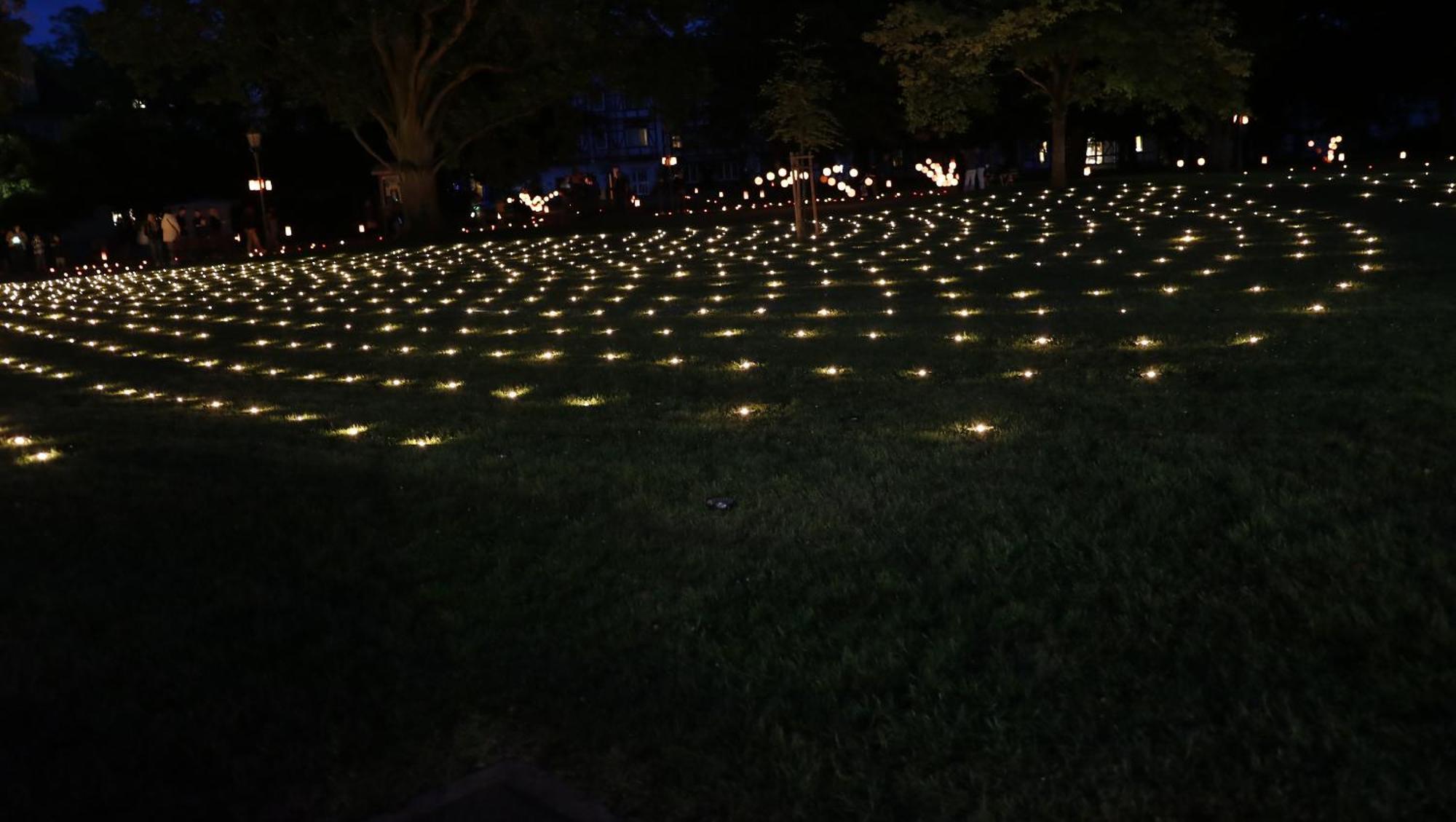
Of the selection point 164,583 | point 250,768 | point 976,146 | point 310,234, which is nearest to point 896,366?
point 164,583

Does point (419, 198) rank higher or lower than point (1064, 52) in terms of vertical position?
lower

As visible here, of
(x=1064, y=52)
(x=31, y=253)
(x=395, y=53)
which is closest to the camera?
(x=395, y=53)

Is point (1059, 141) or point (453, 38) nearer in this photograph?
point (453, 38)

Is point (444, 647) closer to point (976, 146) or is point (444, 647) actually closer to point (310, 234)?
point (310, 234)

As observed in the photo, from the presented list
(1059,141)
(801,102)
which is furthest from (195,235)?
(1059,141)

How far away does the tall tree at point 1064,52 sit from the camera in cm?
3231

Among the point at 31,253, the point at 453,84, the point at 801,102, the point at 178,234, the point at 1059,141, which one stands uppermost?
the point at 453,84

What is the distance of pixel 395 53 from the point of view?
32500 millimetres

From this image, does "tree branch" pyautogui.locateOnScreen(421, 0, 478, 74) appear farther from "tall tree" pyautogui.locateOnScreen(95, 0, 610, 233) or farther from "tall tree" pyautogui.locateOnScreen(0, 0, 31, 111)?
"tall tree" pyautogui.locateOnScreen(0, 0, 31, 111)

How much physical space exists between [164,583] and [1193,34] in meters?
33.9

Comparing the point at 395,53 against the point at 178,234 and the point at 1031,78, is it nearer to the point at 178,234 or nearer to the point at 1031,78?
the point at 178,234

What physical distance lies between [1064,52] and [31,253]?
137 ft

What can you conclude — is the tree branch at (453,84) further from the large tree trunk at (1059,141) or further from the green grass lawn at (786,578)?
the green grass lawn at (786,578)

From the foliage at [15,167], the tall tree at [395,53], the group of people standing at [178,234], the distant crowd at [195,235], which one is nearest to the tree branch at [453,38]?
the tall tree at [395,53]
